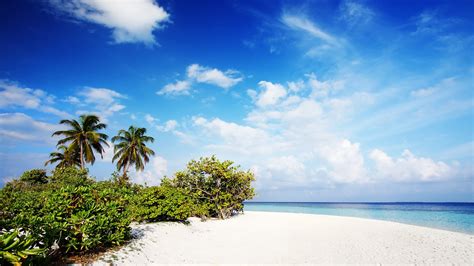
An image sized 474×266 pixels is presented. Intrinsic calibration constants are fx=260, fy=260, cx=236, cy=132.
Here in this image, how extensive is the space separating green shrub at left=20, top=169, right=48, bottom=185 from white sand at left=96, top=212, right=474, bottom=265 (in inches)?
671

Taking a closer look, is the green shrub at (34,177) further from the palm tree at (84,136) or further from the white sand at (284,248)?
the white sand at (284,248)

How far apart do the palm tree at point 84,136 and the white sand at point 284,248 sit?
20.3 meters

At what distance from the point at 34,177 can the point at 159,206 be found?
54.7ft

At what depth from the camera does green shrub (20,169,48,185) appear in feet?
75.4

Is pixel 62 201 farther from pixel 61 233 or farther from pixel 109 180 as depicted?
pixel 109 180

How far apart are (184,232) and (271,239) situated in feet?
15.1

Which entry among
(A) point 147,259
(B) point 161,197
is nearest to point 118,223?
(A) point 147,259

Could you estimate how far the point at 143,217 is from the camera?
14.0m

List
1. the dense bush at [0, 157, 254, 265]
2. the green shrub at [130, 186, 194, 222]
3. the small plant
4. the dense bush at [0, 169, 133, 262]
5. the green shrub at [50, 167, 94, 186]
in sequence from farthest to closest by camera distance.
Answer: the green shrub at [50, 167, 94, 186] < the green shrub at [130, 186, 194, 222] < the dense bush at [0, 169, 133, 262] < the dense bush at [0, 157, 254, 265] < the small plant

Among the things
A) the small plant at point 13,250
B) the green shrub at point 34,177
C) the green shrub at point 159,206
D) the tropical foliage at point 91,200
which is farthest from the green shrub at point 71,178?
the small plant at point 13,250

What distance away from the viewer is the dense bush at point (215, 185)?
A: 22.9 metres

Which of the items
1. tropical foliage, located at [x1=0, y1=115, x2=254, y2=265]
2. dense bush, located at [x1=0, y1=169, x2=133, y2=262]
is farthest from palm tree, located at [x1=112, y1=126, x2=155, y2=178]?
dense bush, located at [x1=0, y1=169, x2=133, y2=262]

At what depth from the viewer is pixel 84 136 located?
2969 cm

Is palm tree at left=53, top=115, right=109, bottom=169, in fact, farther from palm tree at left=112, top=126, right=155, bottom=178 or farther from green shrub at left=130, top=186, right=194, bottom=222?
green shrub at left=130, top=186, right=194, bottom=222
